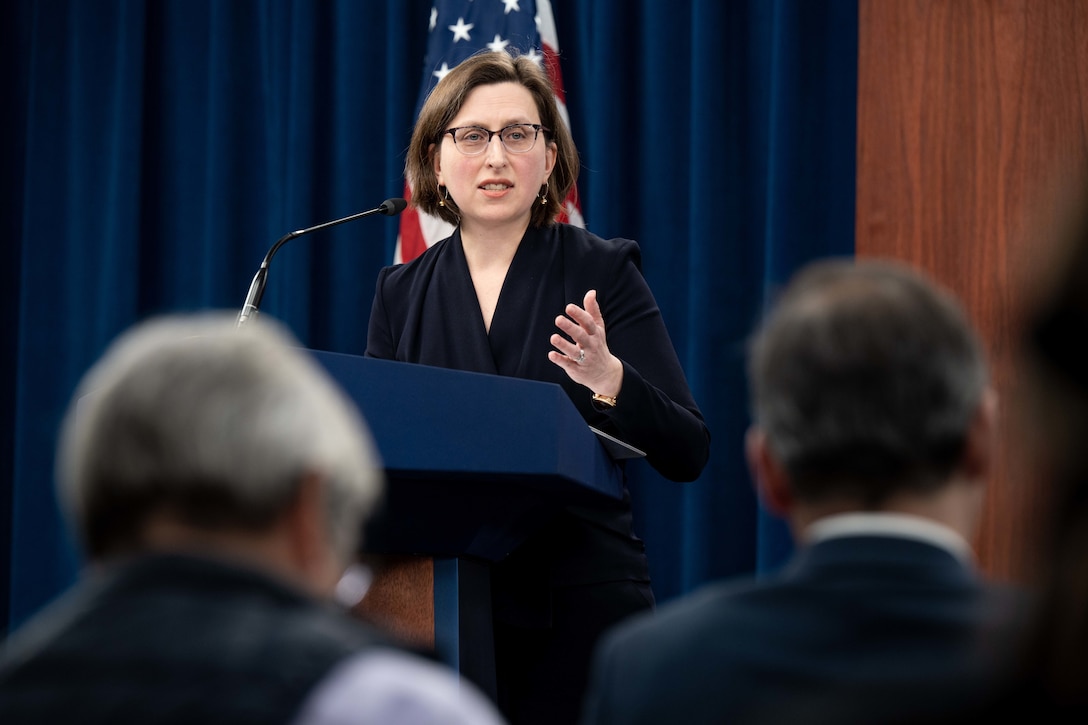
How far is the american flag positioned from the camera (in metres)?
4.10

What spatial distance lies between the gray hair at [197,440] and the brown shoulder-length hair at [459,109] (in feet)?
6.56

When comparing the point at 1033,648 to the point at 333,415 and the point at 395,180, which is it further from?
the point at 395,180

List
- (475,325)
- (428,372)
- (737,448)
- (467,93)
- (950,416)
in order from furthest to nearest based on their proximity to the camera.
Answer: (737,448)
(467,93)
(475,325)
(428,372)
(950,416)

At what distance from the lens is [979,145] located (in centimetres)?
241

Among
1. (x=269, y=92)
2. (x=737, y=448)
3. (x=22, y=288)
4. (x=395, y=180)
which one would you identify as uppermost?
(x=269, y=92)

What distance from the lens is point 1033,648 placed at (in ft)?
2.10

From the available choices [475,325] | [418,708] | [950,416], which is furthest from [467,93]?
[418,708]

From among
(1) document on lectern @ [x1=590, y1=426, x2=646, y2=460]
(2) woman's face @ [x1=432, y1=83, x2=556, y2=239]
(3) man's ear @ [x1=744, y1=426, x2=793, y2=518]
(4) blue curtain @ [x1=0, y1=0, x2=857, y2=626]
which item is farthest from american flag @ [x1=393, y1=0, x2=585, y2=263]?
(3) man's ear @ [x1=744, y1=426, x2=793, y2=518]

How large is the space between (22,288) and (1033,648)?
4604mm

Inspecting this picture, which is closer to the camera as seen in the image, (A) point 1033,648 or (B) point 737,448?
(A) point 1033,648

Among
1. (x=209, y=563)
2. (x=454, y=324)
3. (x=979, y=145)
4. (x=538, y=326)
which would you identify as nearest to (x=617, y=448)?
(x=538, y=326)

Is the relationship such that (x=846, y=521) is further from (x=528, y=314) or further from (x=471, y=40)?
(x=471, y=40)

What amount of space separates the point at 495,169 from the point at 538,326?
0.37 meters

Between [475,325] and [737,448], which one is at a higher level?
[475,325]
